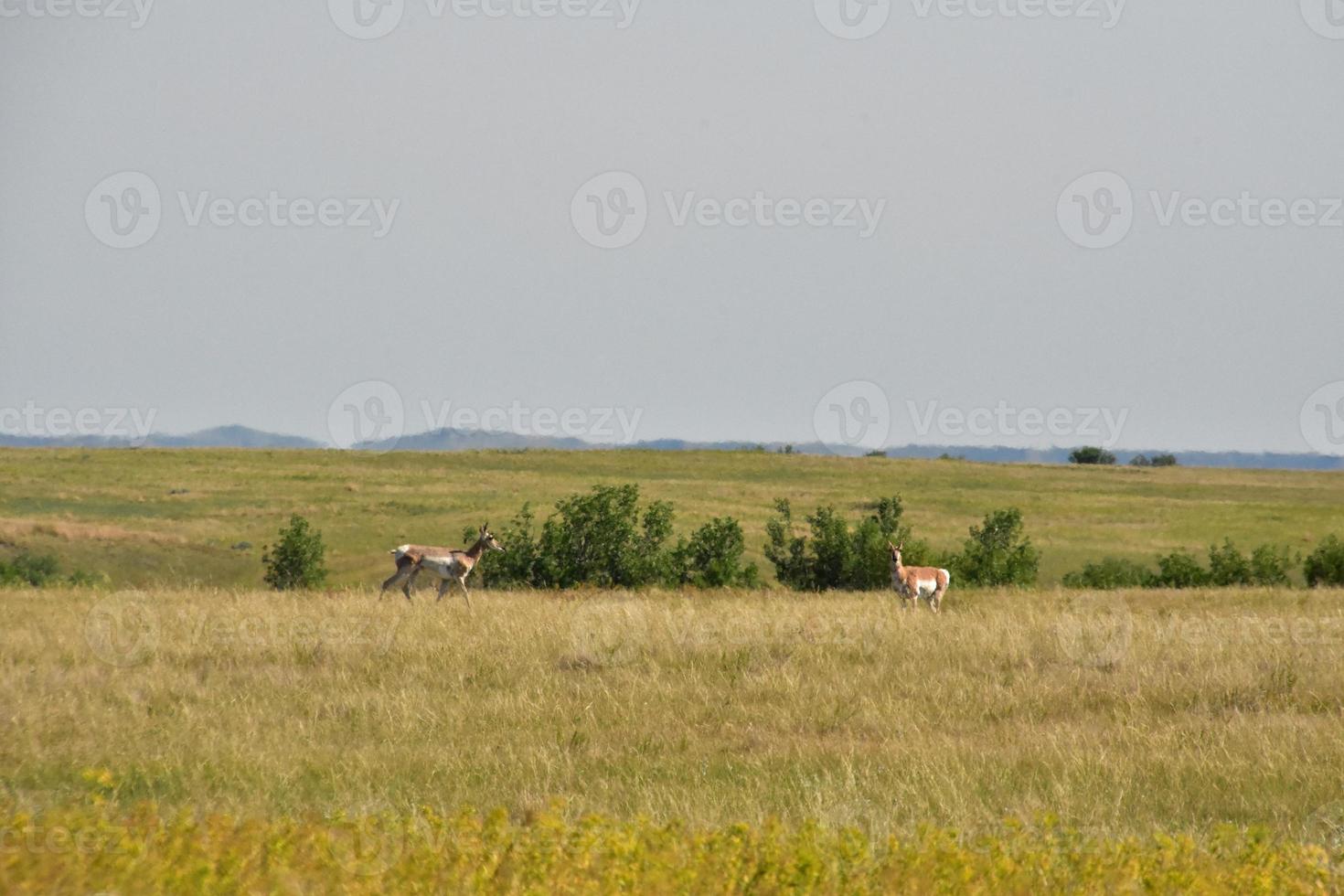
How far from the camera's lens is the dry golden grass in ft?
31.1

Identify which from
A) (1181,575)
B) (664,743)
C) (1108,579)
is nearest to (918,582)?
(664,743)

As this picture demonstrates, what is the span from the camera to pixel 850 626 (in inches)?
677

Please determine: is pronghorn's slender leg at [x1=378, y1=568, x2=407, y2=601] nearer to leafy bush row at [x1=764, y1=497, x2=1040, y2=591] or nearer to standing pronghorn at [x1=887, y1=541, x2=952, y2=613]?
standing pronghorn at [x1=887, y1=541, x2=952, y2=613]

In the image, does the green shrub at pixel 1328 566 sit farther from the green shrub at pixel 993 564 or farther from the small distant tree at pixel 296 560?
the small distant tree at pixel 296 560

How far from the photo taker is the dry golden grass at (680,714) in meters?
9.47

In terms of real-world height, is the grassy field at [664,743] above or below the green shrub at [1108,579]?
above

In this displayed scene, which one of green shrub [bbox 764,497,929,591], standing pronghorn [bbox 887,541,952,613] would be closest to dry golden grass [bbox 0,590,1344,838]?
standing pronghorn [bbox 887,541,952,613]

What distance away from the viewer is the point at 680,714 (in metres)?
12.3

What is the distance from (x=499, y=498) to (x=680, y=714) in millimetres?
58361

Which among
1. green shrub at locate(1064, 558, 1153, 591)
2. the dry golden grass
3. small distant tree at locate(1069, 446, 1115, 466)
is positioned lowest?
green shrub at locate(1064, 558, 1153, 591)

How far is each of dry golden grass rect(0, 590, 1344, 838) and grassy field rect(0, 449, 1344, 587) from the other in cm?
2602

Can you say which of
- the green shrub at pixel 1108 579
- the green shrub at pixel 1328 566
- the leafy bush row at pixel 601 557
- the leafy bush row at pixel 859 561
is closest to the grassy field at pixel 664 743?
the leafy bush row at pixel 601 557

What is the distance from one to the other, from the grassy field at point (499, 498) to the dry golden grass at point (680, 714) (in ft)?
85.4

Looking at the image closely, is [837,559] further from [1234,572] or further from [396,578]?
[396,578]
